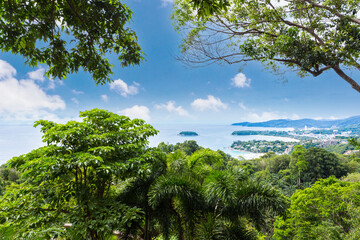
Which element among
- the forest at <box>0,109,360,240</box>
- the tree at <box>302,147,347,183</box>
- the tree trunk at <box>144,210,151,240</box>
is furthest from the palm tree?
the tree at <box>302,147,347,183</box>

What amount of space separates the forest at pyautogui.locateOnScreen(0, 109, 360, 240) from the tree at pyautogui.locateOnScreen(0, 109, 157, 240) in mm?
17

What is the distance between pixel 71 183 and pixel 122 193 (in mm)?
1493

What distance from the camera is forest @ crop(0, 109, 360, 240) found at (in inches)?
125

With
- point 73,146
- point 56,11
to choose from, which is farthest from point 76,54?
point 73,146

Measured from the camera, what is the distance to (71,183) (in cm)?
377

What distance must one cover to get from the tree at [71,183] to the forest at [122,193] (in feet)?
0.06

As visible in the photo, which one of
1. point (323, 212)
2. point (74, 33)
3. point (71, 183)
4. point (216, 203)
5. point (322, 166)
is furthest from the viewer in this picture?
point (322, 166)

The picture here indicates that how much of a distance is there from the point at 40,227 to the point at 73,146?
1499 mm

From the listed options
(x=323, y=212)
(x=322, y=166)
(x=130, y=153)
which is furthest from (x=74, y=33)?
(x=322, y=166)

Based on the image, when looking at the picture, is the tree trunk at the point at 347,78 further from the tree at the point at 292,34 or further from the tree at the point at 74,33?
the tree at the point at 74,33

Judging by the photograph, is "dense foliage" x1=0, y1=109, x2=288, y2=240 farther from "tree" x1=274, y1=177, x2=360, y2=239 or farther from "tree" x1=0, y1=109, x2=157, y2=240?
"tree" x1=274, y1=177, x2=360, y2=239

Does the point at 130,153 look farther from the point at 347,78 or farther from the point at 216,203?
the point at 347,78

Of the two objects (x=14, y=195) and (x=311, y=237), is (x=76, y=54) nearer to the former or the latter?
(x=14, y=195)

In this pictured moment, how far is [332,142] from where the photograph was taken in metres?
52.0
